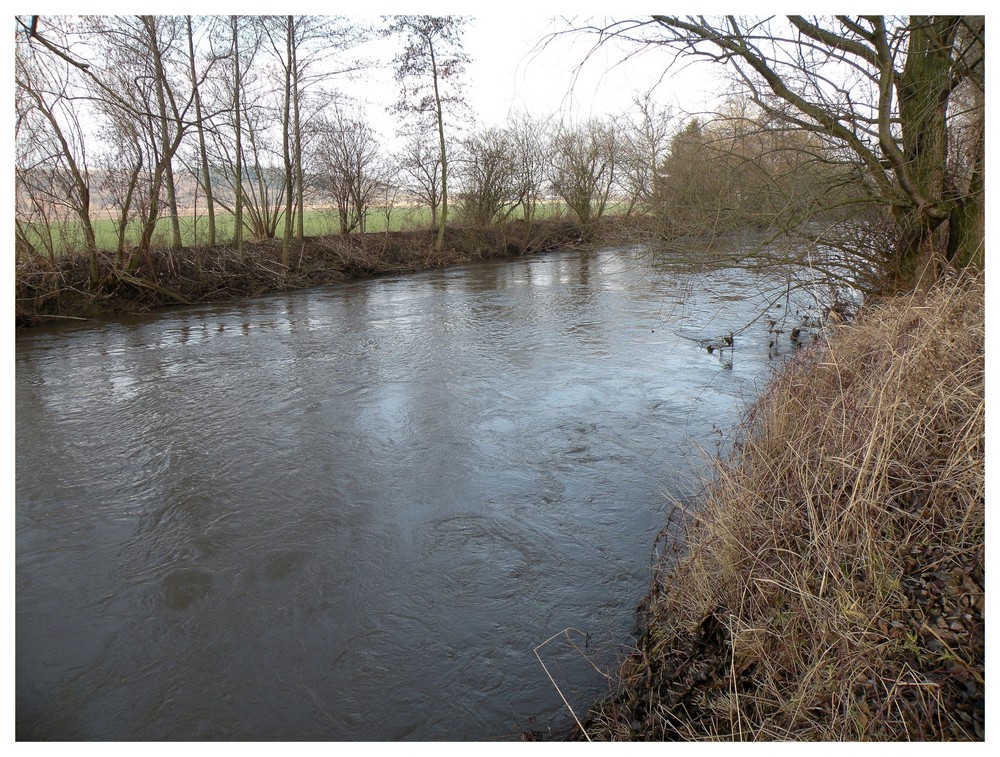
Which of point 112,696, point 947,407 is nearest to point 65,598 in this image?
point 112,696

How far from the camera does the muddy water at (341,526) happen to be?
3.26m

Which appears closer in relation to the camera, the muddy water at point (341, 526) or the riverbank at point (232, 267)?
the muddy water at point (341, 526)

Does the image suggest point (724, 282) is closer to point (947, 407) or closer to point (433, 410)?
point (433, 410)

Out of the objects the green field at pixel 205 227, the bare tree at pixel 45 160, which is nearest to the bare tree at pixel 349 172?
the green field at pixel 205 227

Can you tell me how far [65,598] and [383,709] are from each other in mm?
2166

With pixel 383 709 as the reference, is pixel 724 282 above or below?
above

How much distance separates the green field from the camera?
12.5m

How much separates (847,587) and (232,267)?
52.6 feet

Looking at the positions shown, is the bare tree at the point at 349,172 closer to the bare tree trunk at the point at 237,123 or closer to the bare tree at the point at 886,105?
the bare tree trunk at the point at 237,123

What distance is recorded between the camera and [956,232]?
673 centimetres

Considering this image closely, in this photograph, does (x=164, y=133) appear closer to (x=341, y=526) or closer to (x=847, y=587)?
(x=341, y=526)

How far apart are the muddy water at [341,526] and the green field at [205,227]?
318 cm

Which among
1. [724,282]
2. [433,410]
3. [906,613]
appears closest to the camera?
[906,613]

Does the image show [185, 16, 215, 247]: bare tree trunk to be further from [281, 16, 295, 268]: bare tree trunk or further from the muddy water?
the muddy water
